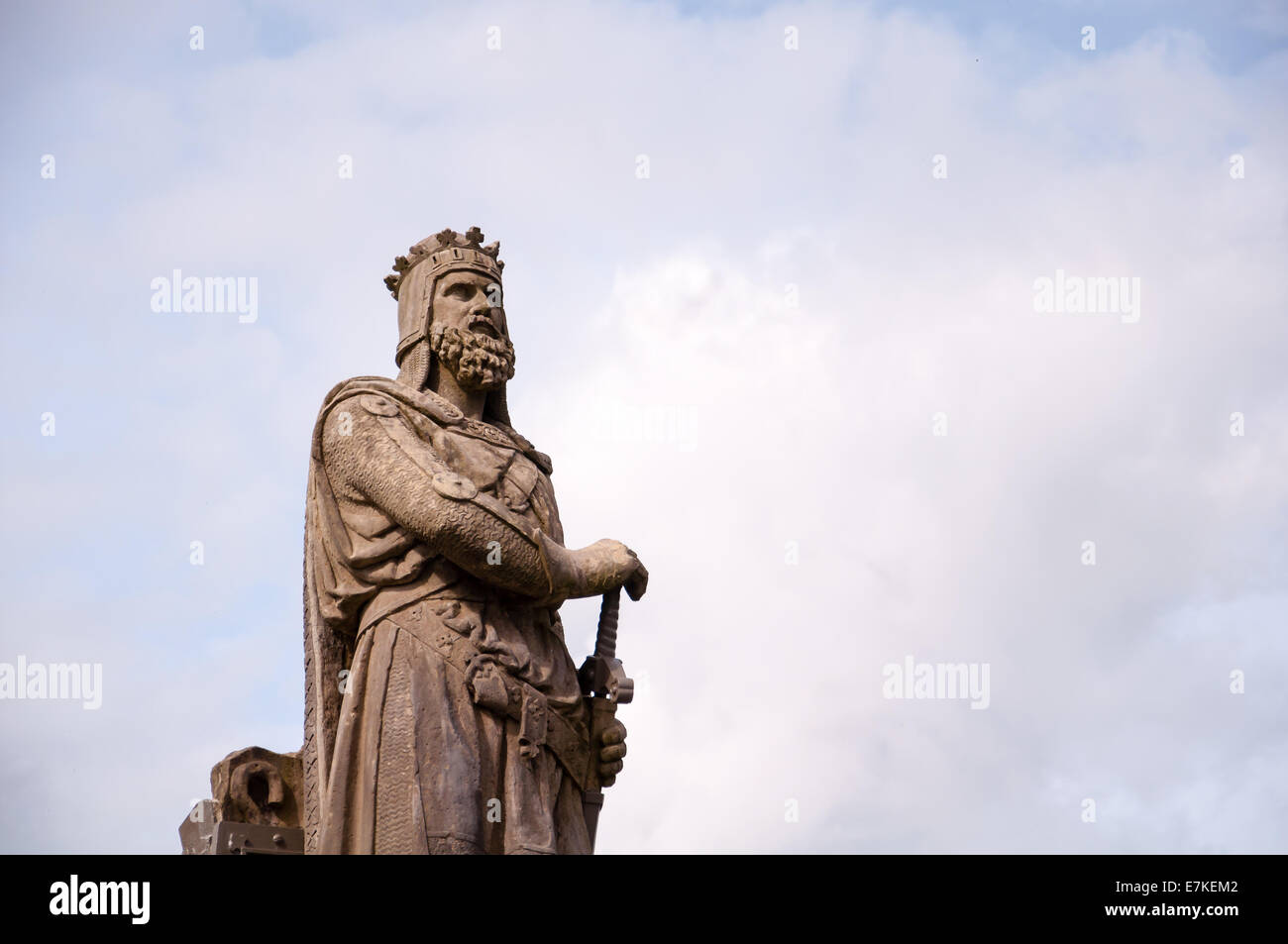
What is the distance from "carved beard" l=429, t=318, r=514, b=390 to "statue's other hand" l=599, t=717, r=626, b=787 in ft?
7.62

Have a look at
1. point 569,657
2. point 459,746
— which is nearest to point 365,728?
point 459,746

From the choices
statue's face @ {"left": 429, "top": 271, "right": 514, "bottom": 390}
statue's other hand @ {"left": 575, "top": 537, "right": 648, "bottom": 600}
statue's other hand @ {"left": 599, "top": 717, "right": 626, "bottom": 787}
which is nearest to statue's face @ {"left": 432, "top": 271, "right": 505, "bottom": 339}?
statue's face @ {"left": 429, "top": 271, "right": 514, "bottom": 390}

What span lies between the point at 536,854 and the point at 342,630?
1901 millimetres

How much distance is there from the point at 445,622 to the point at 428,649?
0.65 feet

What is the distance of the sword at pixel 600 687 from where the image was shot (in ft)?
41.0

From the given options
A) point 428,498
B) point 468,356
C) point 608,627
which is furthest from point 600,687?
point 468,356

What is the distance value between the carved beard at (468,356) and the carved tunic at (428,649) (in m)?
0.30

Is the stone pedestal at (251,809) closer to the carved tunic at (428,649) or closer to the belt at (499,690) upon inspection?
the carved tunic at (428,649)

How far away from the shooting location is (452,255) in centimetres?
1320

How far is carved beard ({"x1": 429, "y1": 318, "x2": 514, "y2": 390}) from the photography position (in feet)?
42.3

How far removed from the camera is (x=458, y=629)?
11938mm

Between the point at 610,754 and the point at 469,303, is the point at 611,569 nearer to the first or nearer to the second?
the point at 610,754
